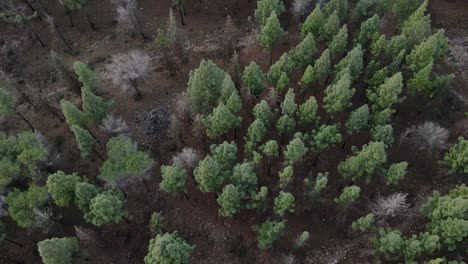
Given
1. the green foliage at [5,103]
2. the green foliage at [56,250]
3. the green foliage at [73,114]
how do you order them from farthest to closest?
1. the green foliage at [5,103]
2. the green foliage at [73,114]
3. the green foliage at [56,250]

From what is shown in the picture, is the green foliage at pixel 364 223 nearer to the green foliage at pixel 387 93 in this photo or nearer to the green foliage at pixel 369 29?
the green foliage at pixel 387 93

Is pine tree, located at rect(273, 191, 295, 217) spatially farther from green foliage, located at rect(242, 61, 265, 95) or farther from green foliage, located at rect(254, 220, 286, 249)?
green foliage, located at rect(242, 61, 265, 95)

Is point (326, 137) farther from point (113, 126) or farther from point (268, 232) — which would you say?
point (113, 126)

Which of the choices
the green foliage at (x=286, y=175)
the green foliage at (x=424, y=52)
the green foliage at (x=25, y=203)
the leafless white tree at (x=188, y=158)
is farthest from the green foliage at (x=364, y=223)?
the green foliage at (x=25, y=203)

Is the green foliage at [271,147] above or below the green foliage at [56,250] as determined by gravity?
above

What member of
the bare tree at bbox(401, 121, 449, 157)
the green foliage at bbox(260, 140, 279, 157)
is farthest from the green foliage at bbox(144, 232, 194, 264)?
the bare tree at bbox(401, 121, 449, 157)

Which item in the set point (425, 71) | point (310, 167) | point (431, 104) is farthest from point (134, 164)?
point (431, 104)
